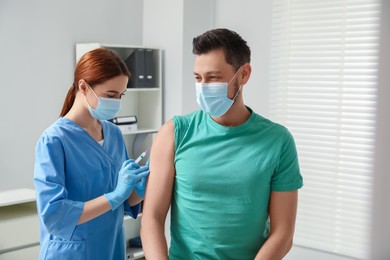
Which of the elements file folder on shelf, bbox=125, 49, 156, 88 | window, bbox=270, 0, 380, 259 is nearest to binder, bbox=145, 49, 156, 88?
file folder on shelf, bbox=125, 49, 156, 88

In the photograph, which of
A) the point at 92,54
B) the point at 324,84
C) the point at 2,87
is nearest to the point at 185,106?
the point at 324,84

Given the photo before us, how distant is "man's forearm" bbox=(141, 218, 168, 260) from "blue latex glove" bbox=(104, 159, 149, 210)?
31cm

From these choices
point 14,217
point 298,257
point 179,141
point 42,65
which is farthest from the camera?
point 298,257

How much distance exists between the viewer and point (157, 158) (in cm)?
144

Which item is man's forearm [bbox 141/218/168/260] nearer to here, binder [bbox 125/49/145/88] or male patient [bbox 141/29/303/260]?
male patient [bbox 141/29/303/260]

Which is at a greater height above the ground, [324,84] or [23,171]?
[324,84]

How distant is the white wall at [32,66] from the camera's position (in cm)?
315

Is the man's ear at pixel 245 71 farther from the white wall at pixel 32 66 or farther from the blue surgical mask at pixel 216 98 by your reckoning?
the white wall at pixel 32 66

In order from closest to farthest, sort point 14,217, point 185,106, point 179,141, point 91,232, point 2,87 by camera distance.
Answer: point 179,141, point 91,232, point 14,217, point 2,87, point 185,106

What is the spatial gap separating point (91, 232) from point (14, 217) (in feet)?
3.55

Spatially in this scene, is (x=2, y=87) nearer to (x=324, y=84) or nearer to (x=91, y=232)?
(x=91, y=232)

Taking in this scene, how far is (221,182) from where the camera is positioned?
1.38 meters

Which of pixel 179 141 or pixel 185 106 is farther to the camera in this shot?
pixel 185 106

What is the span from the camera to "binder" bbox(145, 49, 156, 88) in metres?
3.83
